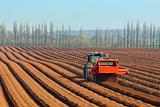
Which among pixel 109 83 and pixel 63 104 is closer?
pixel 63 104

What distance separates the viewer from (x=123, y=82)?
23516mm

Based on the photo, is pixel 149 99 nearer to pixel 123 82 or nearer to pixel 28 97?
pixel 28 97

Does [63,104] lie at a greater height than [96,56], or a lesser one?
lesser

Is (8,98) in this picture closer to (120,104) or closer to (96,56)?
(120,104)

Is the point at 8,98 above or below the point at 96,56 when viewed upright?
below

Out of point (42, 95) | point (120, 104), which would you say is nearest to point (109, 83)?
point (42, 95)

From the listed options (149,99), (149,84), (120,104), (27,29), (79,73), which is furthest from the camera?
(27,29)

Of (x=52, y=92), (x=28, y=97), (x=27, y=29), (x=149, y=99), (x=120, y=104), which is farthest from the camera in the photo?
(x=27, y=29)

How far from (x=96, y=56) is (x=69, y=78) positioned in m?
2.35

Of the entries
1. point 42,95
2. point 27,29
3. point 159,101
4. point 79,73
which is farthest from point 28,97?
point 27,29

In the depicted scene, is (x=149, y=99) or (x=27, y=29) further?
(x=27, y=29)

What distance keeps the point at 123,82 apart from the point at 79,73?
6.04 metres

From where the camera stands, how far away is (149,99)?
1652 centimetres

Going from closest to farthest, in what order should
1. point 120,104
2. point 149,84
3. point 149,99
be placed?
1. point 120,104
2. point 149,99
3. point 149,84
